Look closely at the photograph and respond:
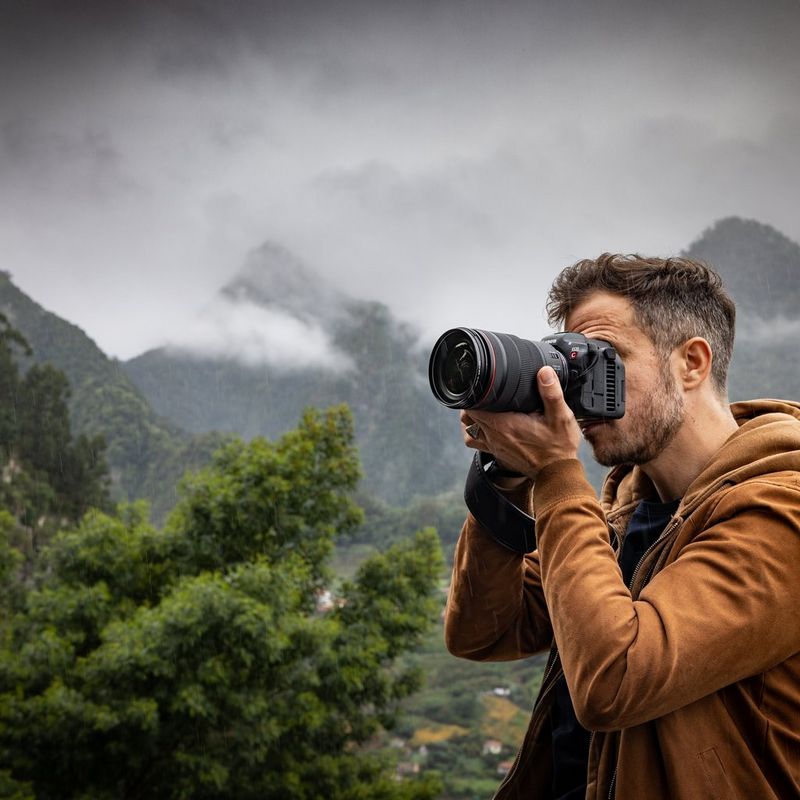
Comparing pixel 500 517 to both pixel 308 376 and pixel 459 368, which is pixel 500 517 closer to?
pixel 459 368

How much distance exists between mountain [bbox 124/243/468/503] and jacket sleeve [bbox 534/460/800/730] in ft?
200

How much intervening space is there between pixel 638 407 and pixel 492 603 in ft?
1.74

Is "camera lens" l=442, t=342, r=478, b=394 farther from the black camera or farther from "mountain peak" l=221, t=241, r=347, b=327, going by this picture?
"mountain peak" l=221, t=241, r=347, b=327

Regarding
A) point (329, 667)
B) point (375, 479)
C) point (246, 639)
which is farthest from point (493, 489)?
point (375, 479)

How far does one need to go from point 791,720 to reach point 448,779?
23133 mm

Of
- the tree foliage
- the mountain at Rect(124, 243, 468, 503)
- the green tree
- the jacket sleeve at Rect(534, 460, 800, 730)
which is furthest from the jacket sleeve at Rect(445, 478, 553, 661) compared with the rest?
the mountain at Rect(124, 243, 468, 503)

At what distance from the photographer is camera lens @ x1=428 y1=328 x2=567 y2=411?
1.16 metres

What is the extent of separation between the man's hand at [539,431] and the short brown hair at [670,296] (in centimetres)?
27

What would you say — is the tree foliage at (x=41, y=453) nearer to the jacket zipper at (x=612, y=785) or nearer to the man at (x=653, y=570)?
the man at (x=653, y=570)

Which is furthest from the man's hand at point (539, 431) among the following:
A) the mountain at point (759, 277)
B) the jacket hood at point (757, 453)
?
the mountain at point (759, 277)

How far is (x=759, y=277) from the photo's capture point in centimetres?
7631

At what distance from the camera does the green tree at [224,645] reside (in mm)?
5867

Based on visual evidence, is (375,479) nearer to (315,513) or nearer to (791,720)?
(315,513)

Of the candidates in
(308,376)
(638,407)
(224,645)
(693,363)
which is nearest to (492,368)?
(638,407)
